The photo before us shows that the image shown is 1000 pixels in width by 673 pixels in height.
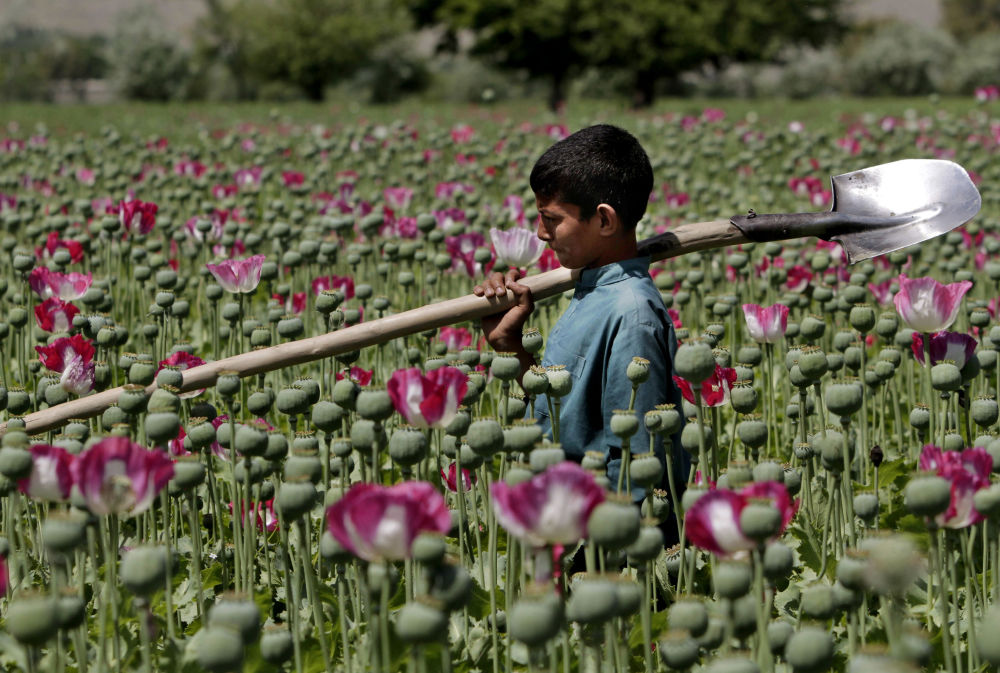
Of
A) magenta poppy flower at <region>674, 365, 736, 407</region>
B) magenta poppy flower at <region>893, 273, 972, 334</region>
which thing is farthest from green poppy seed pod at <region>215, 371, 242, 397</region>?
magenta poppy flower at <region>893, 273, 972, 334</region>

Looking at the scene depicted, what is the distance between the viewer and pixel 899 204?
131 inches

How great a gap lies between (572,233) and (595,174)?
0.49 feet

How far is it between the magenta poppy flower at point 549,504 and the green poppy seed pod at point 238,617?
342 mm

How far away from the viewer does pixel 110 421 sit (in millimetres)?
2352

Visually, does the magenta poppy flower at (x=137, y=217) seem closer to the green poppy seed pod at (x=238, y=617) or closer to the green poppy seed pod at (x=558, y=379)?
the green poppy seed pod at (x=558, y=379)

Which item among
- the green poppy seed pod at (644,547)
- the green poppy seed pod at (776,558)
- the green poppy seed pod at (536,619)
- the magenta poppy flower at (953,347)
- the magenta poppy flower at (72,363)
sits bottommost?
the green poppy seed pod at (536,619)

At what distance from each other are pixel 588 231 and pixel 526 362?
1.28ft

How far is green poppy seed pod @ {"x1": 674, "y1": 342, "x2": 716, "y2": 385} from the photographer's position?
2010mm

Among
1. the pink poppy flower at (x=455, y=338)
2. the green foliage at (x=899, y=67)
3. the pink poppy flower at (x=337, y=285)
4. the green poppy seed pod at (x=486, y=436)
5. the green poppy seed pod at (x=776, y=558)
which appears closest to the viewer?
the green poppy seed pod at (x=776, y=558)

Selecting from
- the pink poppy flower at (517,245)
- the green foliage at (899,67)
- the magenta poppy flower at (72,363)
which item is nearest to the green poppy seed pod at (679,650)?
the magenta poppy flower at (72,363)

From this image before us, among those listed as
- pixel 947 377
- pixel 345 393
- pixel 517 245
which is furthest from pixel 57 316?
pixel 947 377

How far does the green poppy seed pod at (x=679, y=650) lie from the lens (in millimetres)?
1532

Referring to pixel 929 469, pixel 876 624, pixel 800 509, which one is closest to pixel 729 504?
pixel 929 469

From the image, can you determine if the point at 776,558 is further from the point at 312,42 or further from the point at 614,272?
the point at 312,42
